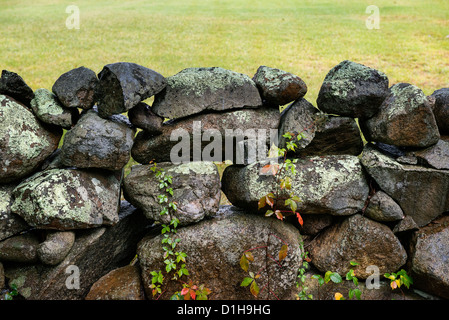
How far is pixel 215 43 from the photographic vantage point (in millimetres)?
16172

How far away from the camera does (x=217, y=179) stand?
4.40 m

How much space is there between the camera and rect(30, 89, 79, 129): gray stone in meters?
4.10

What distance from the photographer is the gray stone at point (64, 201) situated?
3.91 metres

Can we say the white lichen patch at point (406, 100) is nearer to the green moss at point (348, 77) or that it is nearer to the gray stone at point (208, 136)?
the green moss at point (348, 77)

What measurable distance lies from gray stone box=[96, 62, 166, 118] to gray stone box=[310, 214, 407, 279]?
102 inches

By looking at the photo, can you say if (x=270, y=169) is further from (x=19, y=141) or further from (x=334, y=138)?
(x=19, y=141)

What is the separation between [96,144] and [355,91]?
275 centimetres

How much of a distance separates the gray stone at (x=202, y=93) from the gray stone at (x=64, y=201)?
1089mm

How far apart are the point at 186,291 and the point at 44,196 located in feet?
5.66

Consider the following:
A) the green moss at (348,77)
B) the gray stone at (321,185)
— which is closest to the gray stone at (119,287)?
the gray stone at (321,185)
